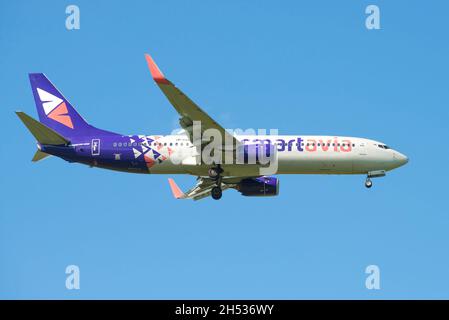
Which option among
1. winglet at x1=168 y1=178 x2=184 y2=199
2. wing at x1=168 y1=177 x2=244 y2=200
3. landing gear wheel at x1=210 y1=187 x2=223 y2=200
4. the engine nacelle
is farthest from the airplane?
winglet at x1=168 y1=178 x2=184 y2=199

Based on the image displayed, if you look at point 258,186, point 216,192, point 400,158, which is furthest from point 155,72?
point 400,158

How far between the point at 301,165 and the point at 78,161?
1488 centimetres

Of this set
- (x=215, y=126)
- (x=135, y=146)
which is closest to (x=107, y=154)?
(x=135, y=146)

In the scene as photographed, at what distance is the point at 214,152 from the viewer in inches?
2377

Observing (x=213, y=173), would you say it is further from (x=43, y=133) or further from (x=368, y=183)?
(x=43, y=133)

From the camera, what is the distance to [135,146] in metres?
61.8

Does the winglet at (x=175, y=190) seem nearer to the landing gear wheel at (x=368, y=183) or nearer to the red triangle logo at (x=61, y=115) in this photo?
the red triangle logo at (x=61, y=115)

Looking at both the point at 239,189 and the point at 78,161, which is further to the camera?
the point at 239,189

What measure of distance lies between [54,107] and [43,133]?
15.8ft

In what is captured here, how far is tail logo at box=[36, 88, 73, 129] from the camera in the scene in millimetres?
64125

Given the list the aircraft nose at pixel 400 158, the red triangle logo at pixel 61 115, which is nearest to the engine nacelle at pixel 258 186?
the aircraft nose at pixel 400 158

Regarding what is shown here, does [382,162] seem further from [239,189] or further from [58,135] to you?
[58,135]

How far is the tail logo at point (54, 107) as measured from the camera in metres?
64.1
